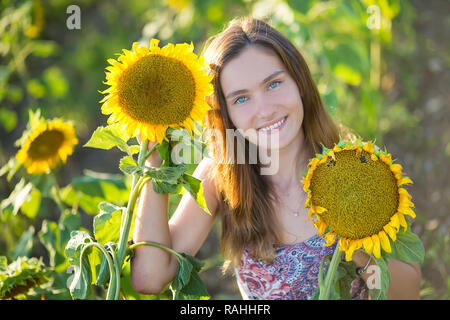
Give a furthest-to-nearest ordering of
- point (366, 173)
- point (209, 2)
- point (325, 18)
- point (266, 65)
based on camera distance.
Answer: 1. point (209, 2)
2. point (325, 18)
3. point (266, 65)
4. point (366, 173)

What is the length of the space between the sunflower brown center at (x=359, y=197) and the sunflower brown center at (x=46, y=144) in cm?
94

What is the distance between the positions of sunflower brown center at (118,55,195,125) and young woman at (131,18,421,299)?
0.25 m

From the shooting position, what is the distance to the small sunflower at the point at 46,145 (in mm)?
1506

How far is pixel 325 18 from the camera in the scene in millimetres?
2301

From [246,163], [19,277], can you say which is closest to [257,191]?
[246,163]

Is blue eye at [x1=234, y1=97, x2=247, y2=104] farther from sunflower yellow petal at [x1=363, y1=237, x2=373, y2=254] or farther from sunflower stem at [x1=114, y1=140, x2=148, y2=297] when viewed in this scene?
sunflower yellow petal at [x1=363, y1=237, x2=373, y2=254]

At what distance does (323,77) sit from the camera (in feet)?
7.98

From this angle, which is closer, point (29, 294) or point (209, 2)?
point (29, 294)

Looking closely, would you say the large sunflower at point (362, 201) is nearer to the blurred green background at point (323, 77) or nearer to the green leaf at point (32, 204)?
the blurred green background at point (323, 77)

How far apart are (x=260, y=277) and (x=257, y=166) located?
311 millimetres

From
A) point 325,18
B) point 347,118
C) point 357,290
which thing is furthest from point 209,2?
point 357,290

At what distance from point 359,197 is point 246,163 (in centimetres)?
55

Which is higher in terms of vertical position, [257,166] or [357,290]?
[257,166]
